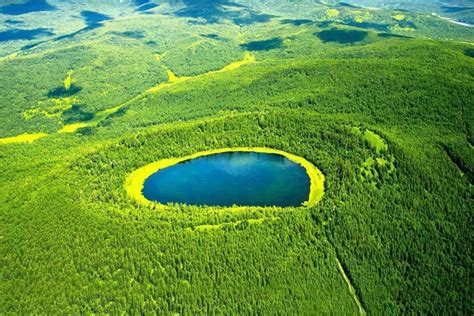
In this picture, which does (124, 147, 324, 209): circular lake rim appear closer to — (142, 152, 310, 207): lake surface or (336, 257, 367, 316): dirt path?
(142, 152, 310, 207): lake surface

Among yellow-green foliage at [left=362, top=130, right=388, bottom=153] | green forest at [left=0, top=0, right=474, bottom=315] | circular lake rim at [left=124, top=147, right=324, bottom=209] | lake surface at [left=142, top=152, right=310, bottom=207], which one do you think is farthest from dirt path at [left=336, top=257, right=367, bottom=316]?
yellow-green foliage at [left=362, top=130, right=388, bottom=153]

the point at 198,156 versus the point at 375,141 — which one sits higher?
the point at 375,141

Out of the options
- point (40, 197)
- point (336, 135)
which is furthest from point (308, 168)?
point (40, 197)

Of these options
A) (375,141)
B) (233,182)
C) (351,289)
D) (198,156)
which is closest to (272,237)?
(351,289)

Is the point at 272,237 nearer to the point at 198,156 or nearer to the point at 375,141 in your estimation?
the point at 375,141

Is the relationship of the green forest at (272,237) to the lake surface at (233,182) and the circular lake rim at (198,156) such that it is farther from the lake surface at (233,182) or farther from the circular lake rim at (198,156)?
the lake surface at (233,182)

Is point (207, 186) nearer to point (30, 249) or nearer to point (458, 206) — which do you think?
point (30, 249)

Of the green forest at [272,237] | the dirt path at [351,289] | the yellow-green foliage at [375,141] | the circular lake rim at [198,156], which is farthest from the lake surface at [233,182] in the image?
the yellow-green foliage at [375,141]
